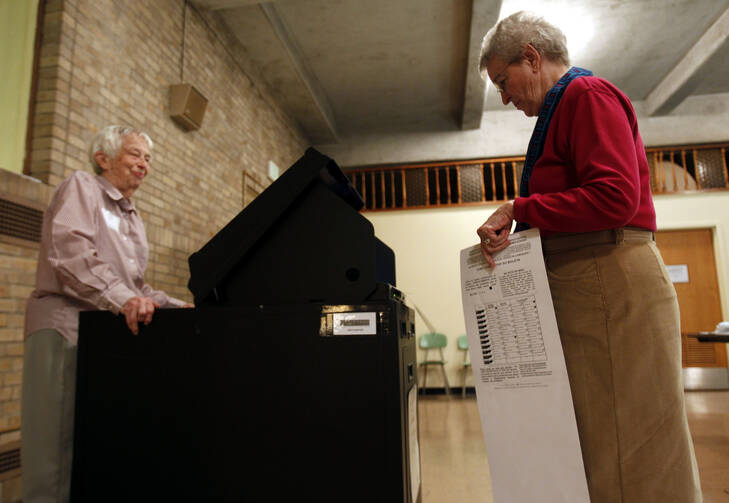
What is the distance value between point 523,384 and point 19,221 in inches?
98.7

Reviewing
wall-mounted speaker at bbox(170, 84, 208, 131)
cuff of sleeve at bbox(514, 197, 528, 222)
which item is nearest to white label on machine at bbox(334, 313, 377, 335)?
cuff of sleeve at bbox(514, 197, 528, 222)

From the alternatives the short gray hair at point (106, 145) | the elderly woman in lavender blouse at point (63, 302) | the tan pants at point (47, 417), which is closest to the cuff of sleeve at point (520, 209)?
the elderly woman in lavender blouse at point (63, 302)

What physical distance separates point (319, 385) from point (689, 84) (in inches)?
279

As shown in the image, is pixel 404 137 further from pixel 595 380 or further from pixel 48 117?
pixel 595 380

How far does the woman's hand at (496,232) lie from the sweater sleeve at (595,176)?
0.05 metres

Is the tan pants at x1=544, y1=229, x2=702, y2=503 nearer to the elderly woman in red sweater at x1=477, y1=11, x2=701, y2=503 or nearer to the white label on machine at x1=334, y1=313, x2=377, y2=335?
the elderly woman in red sweater at x1=477, y1=11, x2=701, y2=503

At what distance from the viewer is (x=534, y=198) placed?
3.28 feet

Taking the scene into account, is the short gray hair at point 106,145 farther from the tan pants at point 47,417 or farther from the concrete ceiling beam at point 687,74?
the concrete ceiling beam at point 687,74

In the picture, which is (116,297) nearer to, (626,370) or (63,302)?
(63,302)

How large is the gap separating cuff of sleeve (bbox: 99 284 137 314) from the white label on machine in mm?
568

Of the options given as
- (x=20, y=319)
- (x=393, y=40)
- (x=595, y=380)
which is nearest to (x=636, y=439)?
(x=595, y=380)

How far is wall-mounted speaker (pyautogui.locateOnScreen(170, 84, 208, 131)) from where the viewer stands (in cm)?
371

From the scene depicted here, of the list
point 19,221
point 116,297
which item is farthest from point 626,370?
point 19,221

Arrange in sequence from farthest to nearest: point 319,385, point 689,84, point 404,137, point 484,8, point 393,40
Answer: point 404,137 → point 689,84 → point 393,40 → point 484,8 → point 319,385
